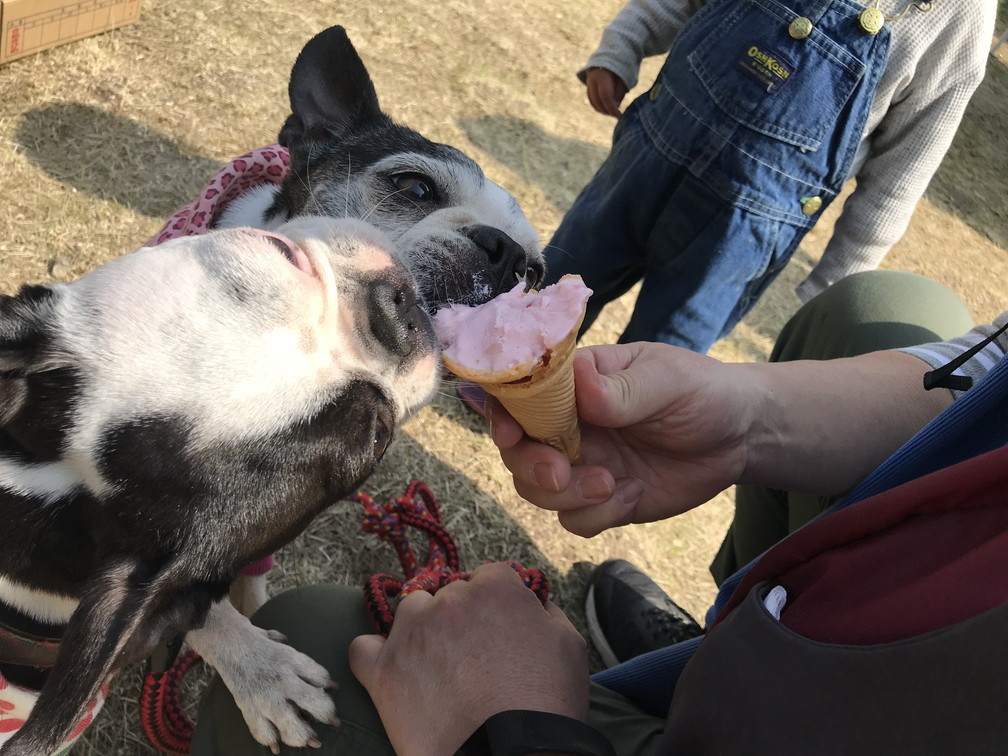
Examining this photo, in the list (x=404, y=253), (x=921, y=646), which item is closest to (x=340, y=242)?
(x=404, y=253)

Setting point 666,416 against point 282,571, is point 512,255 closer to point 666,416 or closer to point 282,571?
point 666,416

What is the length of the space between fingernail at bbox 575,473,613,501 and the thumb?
64cm

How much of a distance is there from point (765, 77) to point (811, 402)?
137 centimetres

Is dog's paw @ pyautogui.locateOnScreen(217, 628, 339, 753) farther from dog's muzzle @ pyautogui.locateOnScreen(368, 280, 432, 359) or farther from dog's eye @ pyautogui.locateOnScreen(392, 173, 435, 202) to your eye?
dog's eye @ pyautogui.locateOnScreen(392, 173, 435, 202)

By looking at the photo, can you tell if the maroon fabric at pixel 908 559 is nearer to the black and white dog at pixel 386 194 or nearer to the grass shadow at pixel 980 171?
the black and white dog at pixel 386 194

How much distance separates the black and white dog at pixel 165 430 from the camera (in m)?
1.29

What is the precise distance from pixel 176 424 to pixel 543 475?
804 mm

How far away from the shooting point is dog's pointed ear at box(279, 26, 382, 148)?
7.86 ft

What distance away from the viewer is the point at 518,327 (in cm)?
138

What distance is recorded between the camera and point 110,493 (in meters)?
1.34

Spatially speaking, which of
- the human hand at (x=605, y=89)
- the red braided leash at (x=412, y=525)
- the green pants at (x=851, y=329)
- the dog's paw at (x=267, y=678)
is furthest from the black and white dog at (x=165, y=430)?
the human hand at (x=605, y=89)

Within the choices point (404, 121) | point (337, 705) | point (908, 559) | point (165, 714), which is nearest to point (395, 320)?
point (337, 705)

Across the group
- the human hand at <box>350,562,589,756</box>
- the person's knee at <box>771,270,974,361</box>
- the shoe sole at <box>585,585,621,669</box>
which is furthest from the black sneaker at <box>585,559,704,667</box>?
the person's knee at <box>771,270,974,361</box>

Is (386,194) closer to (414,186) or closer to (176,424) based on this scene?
(414,186)
